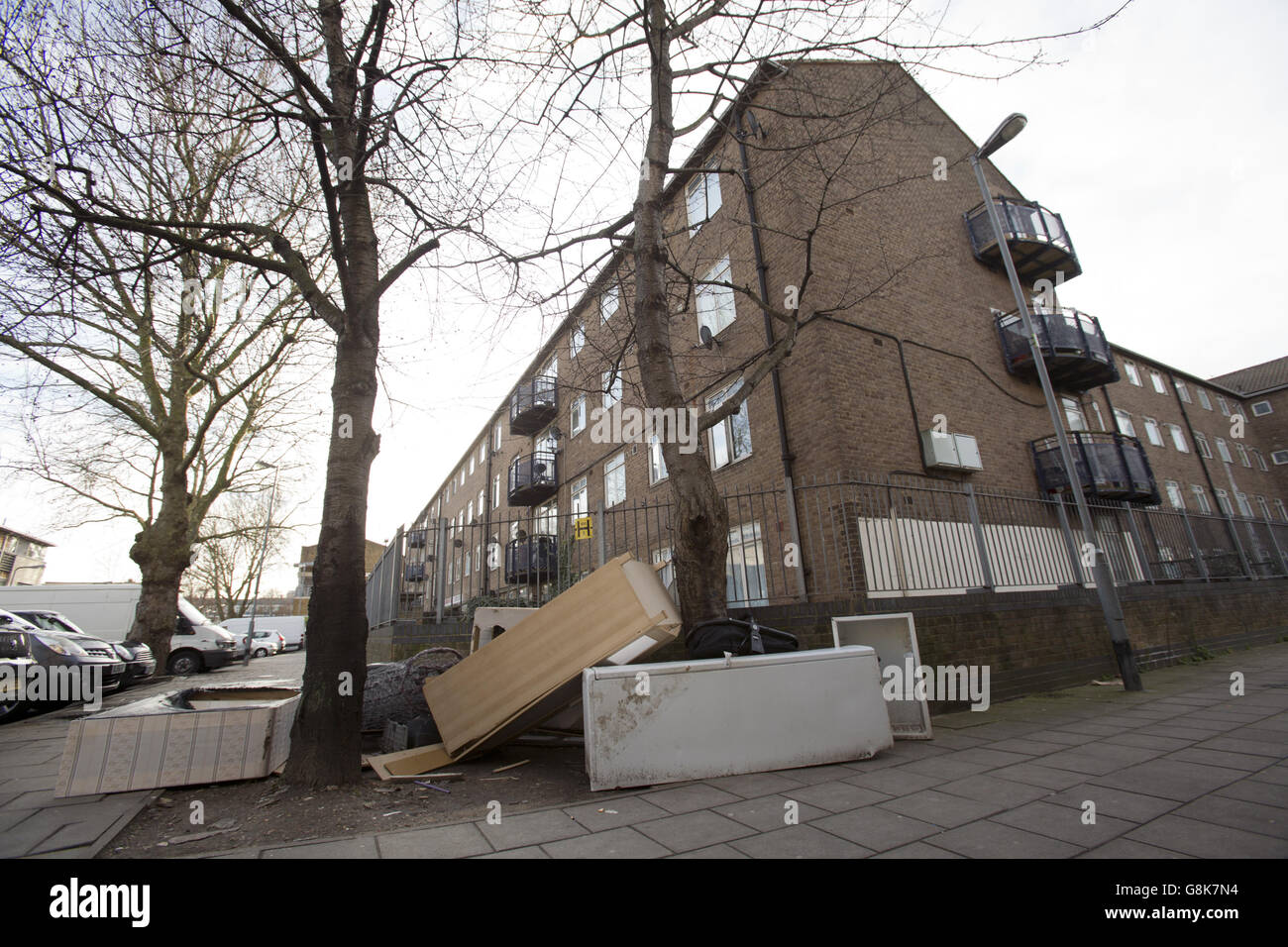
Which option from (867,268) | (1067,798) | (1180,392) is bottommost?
(1067,798)

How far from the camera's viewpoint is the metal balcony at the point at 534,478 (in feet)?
59.8

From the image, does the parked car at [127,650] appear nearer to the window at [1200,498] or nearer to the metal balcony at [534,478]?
the metal balcony at [534,478]

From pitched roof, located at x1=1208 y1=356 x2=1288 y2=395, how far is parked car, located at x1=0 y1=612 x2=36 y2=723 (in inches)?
1980

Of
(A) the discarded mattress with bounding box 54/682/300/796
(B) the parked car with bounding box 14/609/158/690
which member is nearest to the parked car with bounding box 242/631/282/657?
(B) the parked car with bounding box 14/609/158/690

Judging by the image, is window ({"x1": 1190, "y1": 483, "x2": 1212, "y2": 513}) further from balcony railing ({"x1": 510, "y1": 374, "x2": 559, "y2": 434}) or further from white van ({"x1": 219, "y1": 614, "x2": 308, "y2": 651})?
white van ({"x1": 219, "y1": 614, "x2": 308, "y2": 651})

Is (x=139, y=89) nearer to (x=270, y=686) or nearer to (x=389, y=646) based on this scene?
(x=270, y=686)

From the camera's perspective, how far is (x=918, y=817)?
2.78 meters

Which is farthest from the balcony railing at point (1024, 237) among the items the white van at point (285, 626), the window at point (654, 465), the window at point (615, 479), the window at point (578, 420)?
the white van at point (285, 626)

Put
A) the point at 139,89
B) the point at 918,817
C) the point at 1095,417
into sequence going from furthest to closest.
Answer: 1. the point at 1095,417
2. the point at 139,89
3. the point at 918,817

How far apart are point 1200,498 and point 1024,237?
52.1 feet

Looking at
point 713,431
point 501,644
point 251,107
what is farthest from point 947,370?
point 251,107

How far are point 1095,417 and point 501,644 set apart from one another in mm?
17695

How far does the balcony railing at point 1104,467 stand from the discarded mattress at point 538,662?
36.5ft

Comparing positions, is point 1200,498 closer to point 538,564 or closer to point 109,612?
point 538,564
